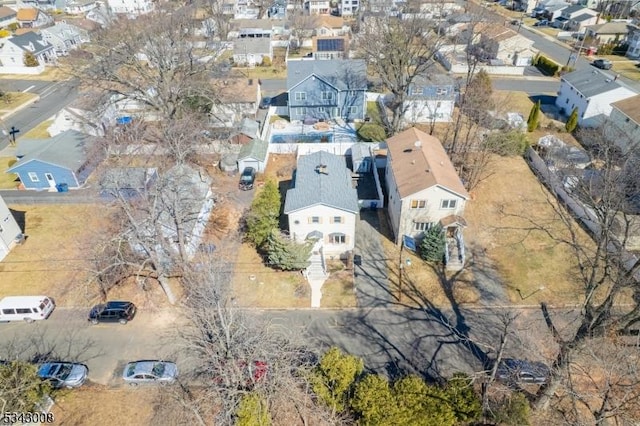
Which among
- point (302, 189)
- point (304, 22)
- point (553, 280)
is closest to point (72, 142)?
point (302, 189)

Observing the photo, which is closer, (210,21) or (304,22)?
(304,22)

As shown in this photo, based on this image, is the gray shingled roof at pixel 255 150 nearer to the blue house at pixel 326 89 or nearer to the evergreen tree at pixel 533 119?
the blue house at pixel 326 89

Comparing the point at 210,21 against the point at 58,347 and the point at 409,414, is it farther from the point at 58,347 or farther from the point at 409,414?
the point at 409,414

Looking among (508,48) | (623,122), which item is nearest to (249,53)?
(508,48)

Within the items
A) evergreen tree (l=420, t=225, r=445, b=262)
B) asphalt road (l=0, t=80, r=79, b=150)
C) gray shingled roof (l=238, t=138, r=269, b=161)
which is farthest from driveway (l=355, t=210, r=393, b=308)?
asphalt road (l=0, t=80, r=79, b=150)

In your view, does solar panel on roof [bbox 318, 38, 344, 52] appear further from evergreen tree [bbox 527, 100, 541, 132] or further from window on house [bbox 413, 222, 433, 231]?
window on house [bbox 413, 222, 433, 231]

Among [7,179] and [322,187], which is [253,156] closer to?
[322,187]

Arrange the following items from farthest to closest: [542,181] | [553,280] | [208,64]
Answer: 1. [208,64]
2. [542,181]
3. [553,280]
